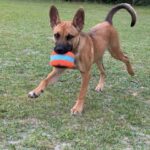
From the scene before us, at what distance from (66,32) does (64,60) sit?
0.36 meters

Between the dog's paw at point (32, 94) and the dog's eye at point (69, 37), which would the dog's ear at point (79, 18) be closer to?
the dog's eye at point (69, 37)

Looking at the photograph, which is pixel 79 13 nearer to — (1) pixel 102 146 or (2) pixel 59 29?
(2) pixel 59 29

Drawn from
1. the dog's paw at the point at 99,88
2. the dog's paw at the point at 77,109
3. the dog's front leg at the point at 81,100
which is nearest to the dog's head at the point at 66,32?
the dog's front leg at the point at 81,100

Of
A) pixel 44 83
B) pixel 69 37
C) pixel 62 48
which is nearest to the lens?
pixel 62 48

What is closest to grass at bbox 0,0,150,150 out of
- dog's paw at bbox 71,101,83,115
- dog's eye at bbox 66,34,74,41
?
dog's paw at bbox 71,101,83,115

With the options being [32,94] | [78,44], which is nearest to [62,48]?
[78,44]

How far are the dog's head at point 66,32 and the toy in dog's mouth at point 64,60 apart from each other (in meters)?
0.08

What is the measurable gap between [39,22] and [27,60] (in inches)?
327

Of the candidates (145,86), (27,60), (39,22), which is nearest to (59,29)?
(145,86)

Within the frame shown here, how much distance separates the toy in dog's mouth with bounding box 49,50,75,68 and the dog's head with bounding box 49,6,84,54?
8cm

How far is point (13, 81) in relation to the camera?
710cm

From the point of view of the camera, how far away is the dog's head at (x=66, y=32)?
550 cm

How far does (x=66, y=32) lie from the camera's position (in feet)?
18.2

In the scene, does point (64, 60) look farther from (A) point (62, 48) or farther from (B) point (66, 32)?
(B) point (66, 32)
